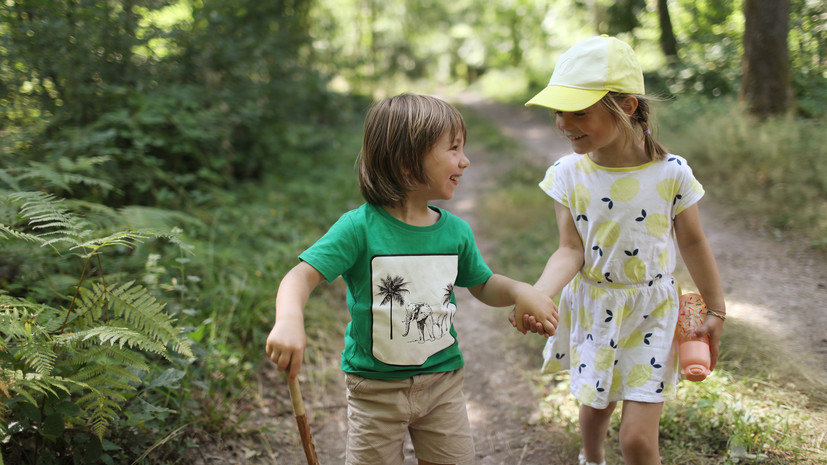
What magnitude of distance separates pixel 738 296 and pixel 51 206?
435cm

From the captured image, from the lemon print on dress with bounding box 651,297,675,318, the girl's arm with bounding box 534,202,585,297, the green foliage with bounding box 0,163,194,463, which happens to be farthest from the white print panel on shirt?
the lemon print on dress with bounding box 651,297,675,318

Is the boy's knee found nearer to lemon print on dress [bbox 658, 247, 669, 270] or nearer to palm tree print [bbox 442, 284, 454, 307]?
lemon print on dress [bbox 658, 247, 669, 270]

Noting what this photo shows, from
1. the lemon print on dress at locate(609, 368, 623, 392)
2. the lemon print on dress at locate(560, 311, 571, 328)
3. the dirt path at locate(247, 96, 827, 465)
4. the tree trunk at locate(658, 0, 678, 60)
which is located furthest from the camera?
the tree trunk at locate(658, 0, 678, 60)

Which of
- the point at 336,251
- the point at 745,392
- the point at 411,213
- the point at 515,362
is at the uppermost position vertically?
the point at 411,213

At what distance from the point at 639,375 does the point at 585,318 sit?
0.98 feet

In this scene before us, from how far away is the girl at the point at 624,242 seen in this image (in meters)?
2.02

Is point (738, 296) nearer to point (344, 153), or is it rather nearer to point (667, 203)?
point (667, 203)

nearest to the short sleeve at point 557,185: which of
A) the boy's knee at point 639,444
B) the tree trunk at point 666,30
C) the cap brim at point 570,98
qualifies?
the cap brim at point 570,98

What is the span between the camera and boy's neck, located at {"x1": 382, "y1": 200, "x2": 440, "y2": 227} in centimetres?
195

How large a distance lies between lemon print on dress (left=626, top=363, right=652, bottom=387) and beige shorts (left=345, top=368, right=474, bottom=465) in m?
0.68

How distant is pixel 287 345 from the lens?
4.91ft

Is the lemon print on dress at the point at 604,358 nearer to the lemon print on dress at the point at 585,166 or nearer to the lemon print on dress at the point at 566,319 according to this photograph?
the lemon print on dress at the point at 566,319

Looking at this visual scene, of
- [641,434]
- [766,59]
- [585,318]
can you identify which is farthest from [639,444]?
[766,59]

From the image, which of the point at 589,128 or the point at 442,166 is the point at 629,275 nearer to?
the point at 589,128
